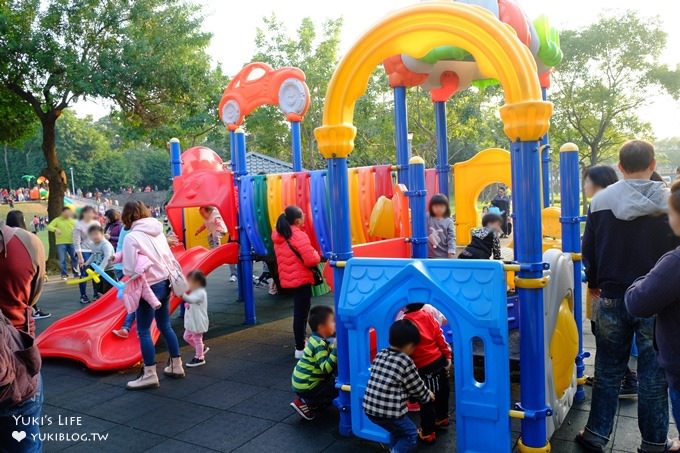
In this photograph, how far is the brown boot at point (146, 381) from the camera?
525 centimetres

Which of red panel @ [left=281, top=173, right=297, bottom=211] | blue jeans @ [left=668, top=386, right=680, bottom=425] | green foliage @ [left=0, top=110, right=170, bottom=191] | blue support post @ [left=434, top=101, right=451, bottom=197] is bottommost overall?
blue jeans @ [left=668, top=386, right=680, bottom=425]

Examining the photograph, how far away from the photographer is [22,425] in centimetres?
260

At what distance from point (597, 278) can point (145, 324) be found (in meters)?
3.83

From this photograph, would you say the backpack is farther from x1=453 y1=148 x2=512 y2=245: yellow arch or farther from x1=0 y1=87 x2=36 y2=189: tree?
x1=0 y1=87 x2=36 y2=189: tree

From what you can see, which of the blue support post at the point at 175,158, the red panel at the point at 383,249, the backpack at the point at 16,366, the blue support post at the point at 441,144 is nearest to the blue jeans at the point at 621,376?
the red panel at the point at 383,249

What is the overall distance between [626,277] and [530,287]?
A: 634mm

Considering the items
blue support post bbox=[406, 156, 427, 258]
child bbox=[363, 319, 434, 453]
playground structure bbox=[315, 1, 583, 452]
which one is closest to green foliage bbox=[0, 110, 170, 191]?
blue support post bbox=[406, 156, 427, 258]

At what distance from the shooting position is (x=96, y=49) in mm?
13250

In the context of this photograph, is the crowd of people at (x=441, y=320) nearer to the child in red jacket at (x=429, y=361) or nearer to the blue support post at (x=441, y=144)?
the child in red jacket at (x=429, y=361)

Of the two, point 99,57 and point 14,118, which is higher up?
point 99,57

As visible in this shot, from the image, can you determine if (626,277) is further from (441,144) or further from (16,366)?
(441,144)

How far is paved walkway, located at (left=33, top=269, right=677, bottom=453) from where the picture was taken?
3947 mm

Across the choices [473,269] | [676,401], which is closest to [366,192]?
[473,269]

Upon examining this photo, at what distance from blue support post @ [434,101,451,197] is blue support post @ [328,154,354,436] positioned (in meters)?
3.68
